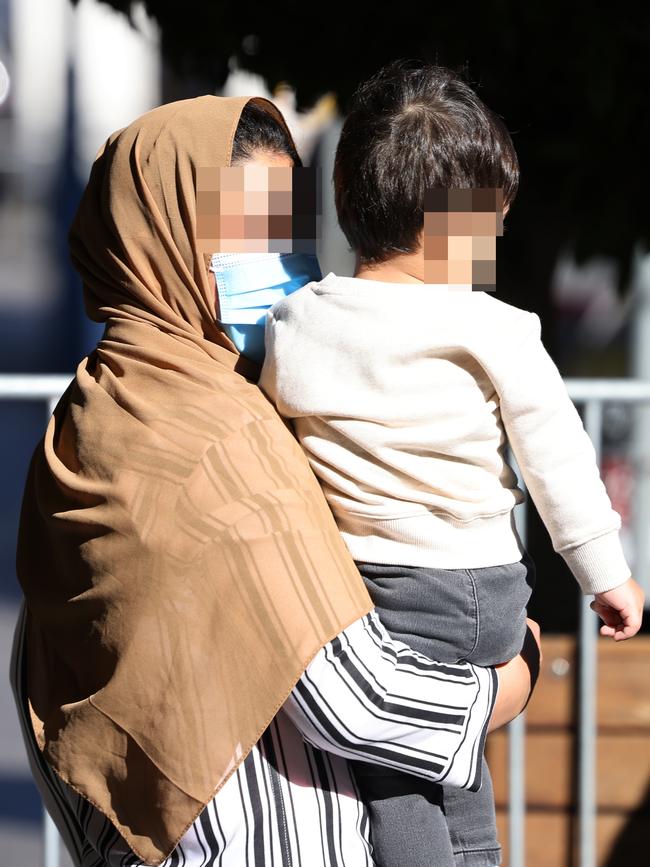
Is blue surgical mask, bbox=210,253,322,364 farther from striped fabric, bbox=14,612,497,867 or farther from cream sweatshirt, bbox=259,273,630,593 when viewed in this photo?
striped fabric, bbox=14,612,497,867

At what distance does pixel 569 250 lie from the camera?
11.3ft

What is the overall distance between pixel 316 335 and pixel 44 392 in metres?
1.40

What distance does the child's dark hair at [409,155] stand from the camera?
1.46 metres

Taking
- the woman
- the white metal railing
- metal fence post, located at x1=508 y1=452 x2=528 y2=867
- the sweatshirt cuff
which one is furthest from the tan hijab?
metal fence post, located at x1=508 y1=452 x2=528 y2=867

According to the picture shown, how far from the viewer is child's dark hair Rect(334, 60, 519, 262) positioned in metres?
1.46

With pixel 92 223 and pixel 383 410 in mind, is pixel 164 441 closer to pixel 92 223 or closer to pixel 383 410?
pixel 383 410

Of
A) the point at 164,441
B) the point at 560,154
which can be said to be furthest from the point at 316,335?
the point at 560,154

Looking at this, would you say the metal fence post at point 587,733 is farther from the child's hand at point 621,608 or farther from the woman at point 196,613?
the woman at point 196,613

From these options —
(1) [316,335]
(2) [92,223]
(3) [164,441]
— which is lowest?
(3) [164,441]

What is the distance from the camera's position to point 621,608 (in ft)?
5.12

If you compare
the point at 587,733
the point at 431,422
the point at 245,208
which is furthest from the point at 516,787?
the point at 245,208

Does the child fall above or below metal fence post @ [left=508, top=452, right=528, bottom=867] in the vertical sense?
above

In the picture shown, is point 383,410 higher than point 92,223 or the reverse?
the reverse

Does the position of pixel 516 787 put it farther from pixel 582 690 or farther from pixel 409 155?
pixel 409 155
